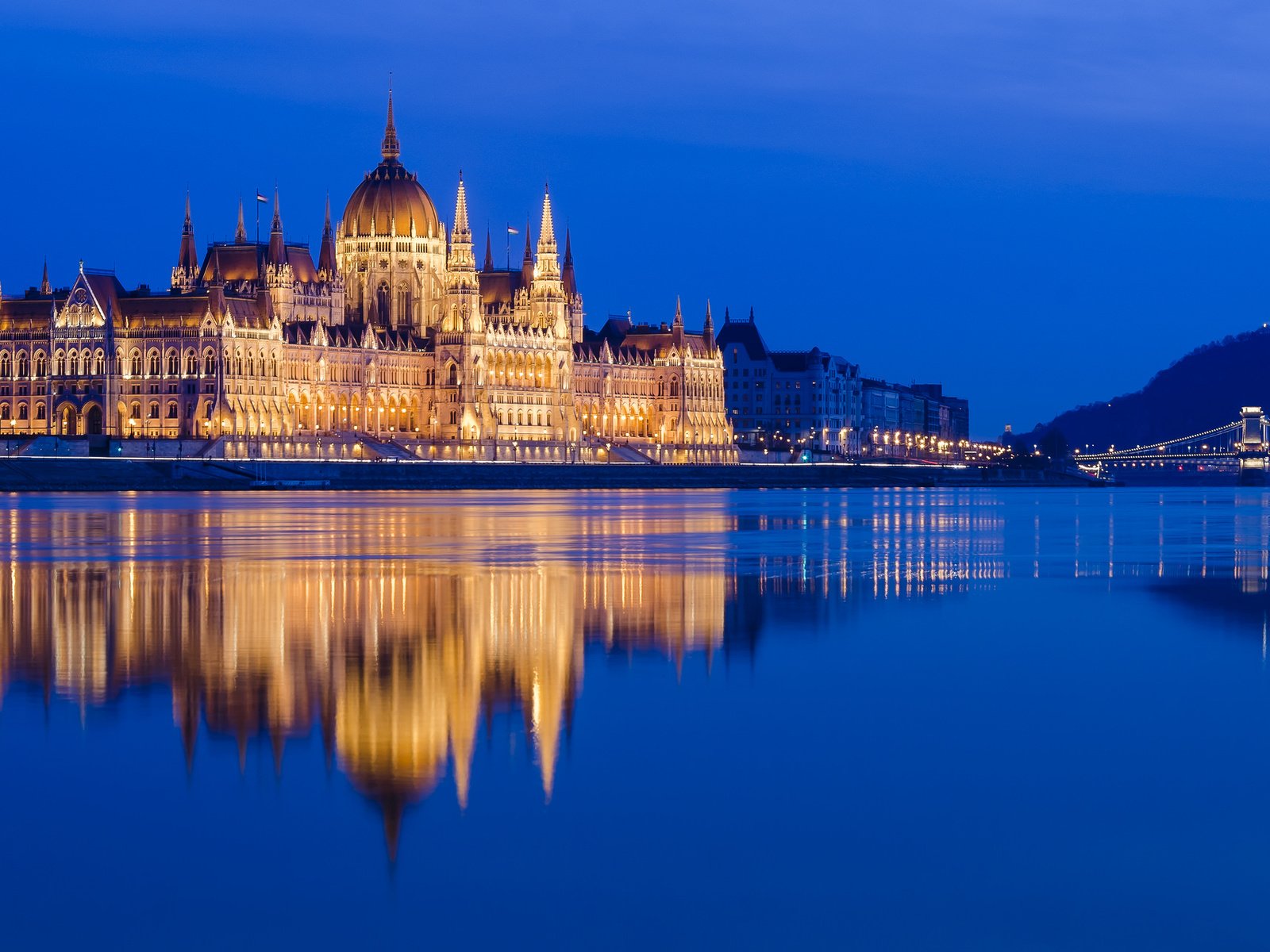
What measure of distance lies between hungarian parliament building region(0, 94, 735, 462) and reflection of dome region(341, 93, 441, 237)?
0.14 meters

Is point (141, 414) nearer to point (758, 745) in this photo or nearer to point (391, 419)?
point (391, 419)

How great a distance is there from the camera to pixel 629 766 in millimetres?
14883

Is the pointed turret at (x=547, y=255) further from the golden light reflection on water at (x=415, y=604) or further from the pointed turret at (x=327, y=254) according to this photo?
the golden light reflection on water at (x=415, y=604)

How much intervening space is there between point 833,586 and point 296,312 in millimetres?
117750

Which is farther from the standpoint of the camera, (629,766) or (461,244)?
(461,244)

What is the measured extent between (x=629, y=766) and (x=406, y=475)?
111890 mm

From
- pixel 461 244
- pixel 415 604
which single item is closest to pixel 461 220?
pixel 461 244

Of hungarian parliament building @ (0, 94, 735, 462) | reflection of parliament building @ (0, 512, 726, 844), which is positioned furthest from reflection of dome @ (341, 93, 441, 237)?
reflection of parliament building @ (0, 512, 726, 844)

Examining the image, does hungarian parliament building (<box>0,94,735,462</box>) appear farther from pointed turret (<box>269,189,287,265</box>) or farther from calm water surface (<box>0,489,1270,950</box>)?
calm water surface (<box>0,489,1270,950</box>)

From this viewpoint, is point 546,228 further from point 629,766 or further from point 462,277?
point 629,766

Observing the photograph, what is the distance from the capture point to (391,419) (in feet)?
479

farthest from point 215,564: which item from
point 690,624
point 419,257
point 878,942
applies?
point 419,257

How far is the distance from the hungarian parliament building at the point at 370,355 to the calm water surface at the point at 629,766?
335ft

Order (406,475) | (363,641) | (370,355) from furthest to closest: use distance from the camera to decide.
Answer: (370,355) < (406,475) < (363,641)
